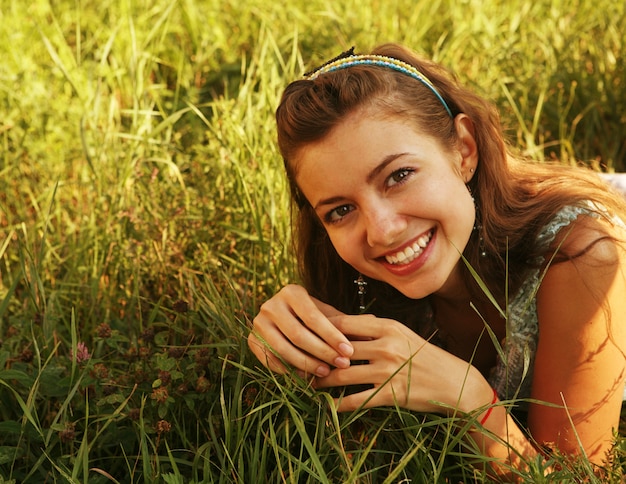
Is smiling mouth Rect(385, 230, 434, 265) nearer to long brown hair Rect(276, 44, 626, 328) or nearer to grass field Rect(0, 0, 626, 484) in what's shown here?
long brown hair Rect(276, 44, 626, 328)

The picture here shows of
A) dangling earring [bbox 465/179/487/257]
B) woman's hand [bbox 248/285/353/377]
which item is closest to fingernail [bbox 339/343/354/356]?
woman's hand [bbox 248/285/353/377]

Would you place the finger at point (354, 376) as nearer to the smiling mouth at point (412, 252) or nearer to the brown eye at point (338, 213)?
the smiling mouth at point (412, 252)

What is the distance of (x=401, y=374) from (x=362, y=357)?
0.10m

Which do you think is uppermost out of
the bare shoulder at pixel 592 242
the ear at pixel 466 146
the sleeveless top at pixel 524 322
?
the ear at pixel 466 146

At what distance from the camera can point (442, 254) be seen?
2.13 m

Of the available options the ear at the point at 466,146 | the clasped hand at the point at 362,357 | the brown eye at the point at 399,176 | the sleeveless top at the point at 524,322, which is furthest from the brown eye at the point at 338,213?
the sleeveless top at the point at 524,322

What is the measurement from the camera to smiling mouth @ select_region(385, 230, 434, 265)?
83.0 inches

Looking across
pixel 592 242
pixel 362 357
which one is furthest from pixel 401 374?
pixel 592 242

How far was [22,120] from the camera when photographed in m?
3.61

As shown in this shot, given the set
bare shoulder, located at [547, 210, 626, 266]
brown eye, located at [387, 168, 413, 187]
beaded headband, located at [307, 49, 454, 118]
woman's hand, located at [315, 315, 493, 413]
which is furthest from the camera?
beaded headband, located at [307, 49, 454, 118]

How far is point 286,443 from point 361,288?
1.79 ft

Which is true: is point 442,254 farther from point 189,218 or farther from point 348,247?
point 189,218

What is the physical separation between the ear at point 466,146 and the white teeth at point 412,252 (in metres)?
0.26

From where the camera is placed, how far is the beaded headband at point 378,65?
229 centimetres
